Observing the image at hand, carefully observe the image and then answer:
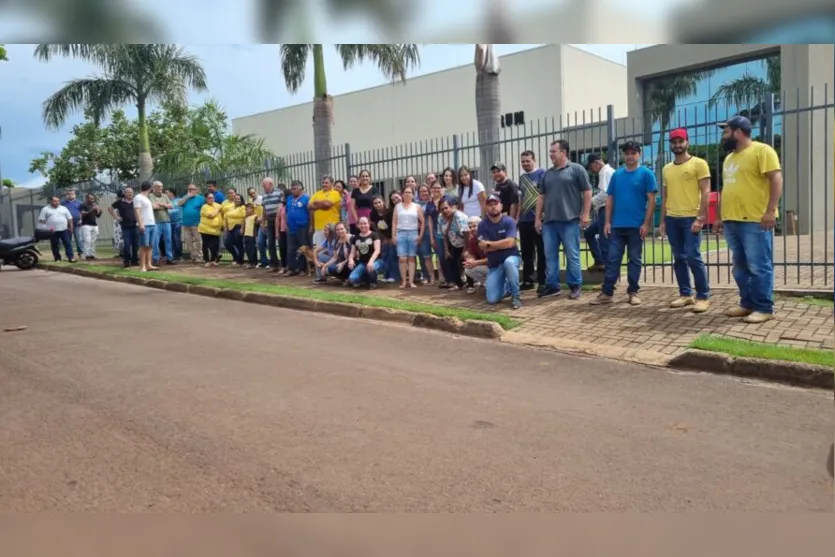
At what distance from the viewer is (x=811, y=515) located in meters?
3.11

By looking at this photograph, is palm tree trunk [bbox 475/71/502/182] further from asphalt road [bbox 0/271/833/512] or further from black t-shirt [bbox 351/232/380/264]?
asphalt road [bbox 0/271/833/512]

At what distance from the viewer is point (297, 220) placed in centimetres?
1219

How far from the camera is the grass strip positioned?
25.8 ft

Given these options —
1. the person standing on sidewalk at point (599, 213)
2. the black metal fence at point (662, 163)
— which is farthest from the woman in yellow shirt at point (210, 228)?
the person standing on sidewalk at point (599, 213)

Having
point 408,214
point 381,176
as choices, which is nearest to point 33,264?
point 381,176

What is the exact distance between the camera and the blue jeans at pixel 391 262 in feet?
35.8

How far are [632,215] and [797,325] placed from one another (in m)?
2.16

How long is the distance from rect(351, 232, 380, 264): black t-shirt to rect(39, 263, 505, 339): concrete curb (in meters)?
1.38

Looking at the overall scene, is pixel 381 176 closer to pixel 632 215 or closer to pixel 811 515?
pixel 632 215

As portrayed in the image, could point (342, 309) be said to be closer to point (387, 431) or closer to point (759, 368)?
point (387, 431)

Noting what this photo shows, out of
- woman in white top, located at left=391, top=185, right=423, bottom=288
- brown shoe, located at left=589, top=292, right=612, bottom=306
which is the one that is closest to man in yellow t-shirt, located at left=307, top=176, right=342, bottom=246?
woman in white top, located at left=391, top=185, right=423, bottom=288

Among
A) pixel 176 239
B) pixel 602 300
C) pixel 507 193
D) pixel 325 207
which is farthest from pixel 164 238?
pixel 602 300

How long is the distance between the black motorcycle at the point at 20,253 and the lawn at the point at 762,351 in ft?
53.8

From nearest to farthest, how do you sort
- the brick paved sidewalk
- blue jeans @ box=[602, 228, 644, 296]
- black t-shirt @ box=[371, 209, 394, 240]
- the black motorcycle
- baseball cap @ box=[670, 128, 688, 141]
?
the brick paved sidewalk < baseball cap @ box=[670, 128, 688, 141] < blue jeans @ box=[602, 228, 644, 296] < black t-shirt @ box=[371, 209, 394, 240] < the black motorcycle
